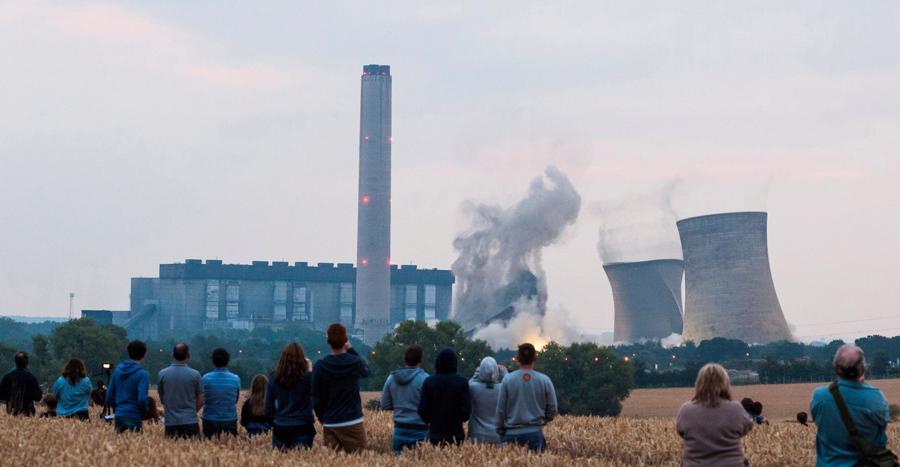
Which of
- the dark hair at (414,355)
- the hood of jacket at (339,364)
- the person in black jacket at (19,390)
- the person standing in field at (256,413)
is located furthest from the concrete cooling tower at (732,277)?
the hood of jacket at (339,364)

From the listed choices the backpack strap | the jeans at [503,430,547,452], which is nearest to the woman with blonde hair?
the backpack strap

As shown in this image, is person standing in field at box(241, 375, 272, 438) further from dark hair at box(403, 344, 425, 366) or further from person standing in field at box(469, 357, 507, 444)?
person standing in field at box(469, 357, 507, 444)

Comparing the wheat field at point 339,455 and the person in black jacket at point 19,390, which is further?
the person in black jacket at point 19,390

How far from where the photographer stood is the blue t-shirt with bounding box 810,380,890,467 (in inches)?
407

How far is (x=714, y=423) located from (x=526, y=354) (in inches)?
137

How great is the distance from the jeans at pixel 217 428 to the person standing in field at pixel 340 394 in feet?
8.66

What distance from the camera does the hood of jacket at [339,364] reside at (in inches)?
550

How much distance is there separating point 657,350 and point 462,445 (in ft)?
482

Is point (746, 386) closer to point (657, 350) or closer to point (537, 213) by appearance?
point (657, 350)

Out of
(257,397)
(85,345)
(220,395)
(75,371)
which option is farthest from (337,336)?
(85,345)

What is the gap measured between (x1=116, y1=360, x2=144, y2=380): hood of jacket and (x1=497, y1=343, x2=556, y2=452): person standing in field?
478 centimetres

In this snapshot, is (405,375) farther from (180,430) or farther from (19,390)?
(19,390)

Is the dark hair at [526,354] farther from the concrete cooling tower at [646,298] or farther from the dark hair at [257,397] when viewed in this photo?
the concrete cooling tower at [646,298]

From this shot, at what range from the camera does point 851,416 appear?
10328 millimetres
